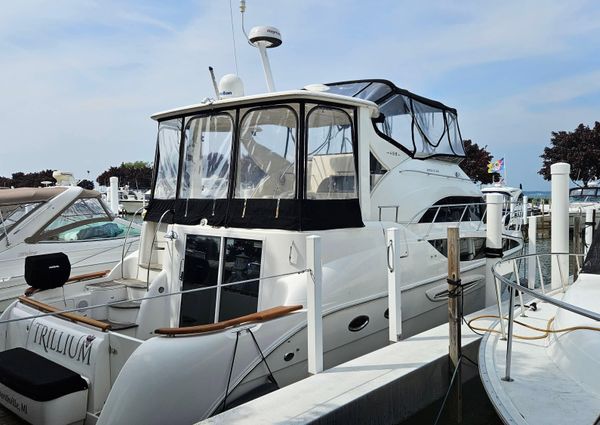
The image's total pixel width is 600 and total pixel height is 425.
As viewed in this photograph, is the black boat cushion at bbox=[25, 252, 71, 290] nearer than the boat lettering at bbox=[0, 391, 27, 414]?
No

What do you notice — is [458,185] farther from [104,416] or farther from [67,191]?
[67,191]

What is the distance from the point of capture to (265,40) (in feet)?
21.1

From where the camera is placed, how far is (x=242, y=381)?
4.21 m

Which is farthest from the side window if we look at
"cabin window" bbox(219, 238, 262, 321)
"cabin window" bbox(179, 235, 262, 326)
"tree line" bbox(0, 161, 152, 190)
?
"tree line" bbox(0, 161, 152, 190)

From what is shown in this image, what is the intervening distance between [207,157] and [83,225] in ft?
20.9

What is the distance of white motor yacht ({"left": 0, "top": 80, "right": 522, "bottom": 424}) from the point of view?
13.2 ft

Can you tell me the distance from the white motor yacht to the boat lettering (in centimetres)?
4

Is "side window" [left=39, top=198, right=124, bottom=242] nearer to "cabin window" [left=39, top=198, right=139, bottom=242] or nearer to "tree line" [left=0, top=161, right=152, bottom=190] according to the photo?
"cabin window" [left=39, top=198, right=139, bottom=242]

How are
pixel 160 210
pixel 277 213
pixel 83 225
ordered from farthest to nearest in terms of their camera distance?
pixel 83 225 < pixel 160 210 < pixel 277 213

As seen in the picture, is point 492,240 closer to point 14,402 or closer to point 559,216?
point 559,216

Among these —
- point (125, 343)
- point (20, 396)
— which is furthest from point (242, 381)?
point (20, 396)

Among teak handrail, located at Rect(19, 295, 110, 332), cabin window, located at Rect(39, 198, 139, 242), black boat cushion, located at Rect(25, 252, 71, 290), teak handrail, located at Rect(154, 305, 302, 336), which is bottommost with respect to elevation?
teak handrail, located at Rect(19, 295, 110, 332)

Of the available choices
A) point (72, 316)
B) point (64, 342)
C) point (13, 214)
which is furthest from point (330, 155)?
point (13, 214)

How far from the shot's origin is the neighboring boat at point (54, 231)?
381 inches
